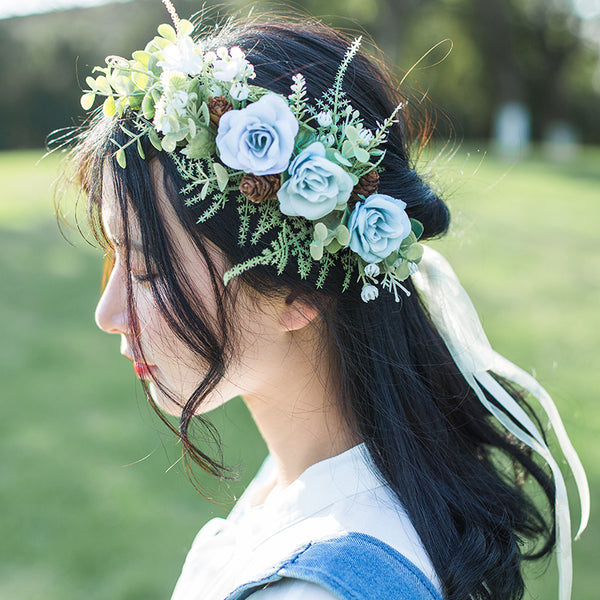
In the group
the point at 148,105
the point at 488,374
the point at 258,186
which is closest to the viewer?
the point at 258,186

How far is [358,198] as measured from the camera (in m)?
1.52

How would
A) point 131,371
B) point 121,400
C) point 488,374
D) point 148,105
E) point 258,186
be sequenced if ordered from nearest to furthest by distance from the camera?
1. point 258,186
2. point 148,105
3. point 488,374
4. point 121,400
5. point 131,371

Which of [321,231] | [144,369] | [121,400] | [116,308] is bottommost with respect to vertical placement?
[121,400]

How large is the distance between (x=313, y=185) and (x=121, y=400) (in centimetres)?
428

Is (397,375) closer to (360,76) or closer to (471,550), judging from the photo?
(471,550)

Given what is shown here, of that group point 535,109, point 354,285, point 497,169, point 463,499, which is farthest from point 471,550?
point 535,109

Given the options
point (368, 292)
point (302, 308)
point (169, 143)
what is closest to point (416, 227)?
point (368, 292)

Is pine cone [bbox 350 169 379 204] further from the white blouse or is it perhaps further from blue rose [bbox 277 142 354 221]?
the white blouse

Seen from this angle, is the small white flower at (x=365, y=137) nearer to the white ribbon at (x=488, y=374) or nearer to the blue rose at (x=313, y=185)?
the blue rose at (x=313, y=185)

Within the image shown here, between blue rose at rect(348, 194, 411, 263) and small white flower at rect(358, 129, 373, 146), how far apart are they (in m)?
0.11

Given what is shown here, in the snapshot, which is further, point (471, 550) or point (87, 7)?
point (87, 7)

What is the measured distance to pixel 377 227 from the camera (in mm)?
1465

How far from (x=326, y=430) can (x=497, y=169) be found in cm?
1219

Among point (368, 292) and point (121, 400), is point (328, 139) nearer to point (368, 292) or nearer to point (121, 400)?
point (368, 292)
